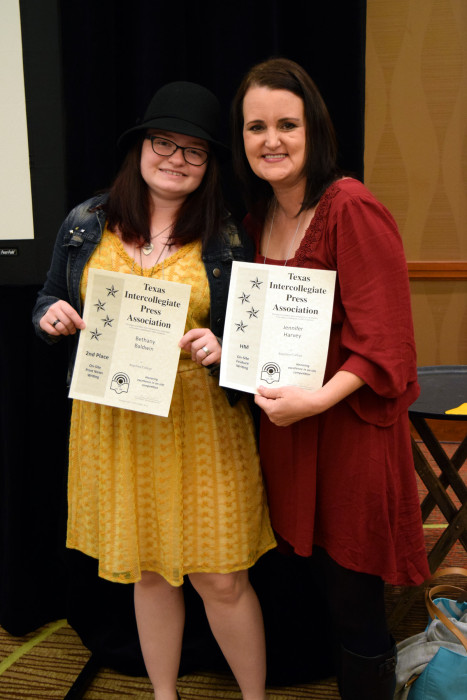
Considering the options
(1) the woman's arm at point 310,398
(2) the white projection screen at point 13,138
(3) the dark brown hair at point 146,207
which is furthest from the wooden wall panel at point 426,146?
(1) the woman's arm at point 310,398

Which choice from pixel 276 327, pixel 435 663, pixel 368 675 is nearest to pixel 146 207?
pixel 276 327

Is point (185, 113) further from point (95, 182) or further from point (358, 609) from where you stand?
point (358, 609)

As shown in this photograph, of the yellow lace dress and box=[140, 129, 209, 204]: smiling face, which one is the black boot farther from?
box=[140, 129, 209, 204]: smiling face

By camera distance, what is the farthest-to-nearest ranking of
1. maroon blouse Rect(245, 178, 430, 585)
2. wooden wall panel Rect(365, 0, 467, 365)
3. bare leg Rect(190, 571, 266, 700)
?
wooden wall panel Rect(365, 0, 467, 365)
bare leg Rect(190, 571, 266, 700)
maroon blouse Rect(245, 178, 430, 585)

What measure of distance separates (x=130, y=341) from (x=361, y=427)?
493mm

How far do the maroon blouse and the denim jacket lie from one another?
3.8 inches

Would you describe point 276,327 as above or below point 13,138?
below

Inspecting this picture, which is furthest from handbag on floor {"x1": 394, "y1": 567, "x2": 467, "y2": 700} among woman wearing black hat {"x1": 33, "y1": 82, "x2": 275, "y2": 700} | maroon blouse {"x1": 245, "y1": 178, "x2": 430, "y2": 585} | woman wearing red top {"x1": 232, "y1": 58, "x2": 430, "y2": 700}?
woman wearing black hat {"x1": 33, "y1": 82, "x2": 275, "y2": 700}

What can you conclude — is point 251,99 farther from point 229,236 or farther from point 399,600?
point 399,600

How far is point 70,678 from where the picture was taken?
1.76m

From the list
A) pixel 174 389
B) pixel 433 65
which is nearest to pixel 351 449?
pixel 174 389

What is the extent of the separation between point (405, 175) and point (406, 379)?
2852 millimetres

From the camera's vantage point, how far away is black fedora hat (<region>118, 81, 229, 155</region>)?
1.23 meters

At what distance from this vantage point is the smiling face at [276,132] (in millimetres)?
1154
